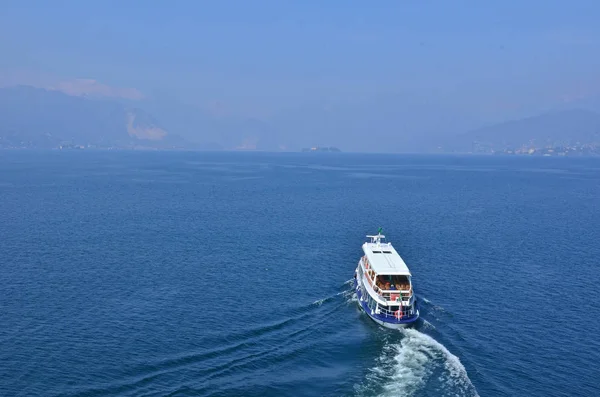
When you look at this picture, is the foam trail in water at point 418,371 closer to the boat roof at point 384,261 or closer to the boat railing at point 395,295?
the boat railing at point 395,295

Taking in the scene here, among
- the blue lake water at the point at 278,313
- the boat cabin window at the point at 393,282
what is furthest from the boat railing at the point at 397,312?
the boat cabin window at the point at 393,282

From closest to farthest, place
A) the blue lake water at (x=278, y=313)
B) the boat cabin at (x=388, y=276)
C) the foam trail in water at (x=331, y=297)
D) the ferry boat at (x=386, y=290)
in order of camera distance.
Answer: the blue lake water at (x=278, y=313), the ferry boat at (x=386, y=290), the boat cabin at (x=388, y=276), the foam trail in water at (x=331, y=297)

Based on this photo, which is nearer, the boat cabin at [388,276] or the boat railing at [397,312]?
the boat railing at [397,312]

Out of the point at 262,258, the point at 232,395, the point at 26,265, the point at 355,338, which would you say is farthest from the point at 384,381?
the point at 26,265

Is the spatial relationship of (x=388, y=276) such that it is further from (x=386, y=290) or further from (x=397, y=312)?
(x=397, y=312)

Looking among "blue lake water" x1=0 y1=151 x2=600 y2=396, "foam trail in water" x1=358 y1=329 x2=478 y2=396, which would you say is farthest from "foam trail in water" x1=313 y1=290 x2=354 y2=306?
"foam trail in water" x1=358 y1=329 x2=478 y2=396

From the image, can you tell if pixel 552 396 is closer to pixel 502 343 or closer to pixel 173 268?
pixel 502 343

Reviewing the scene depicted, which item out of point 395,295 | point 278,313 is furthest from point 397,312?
point 278,313
